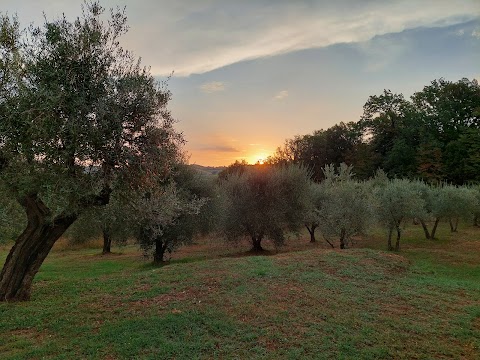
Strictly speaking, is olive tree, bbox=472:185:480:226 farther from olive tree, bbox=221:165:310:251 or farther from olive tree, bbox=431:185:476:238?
olive tree, bbox=221:165:310:251

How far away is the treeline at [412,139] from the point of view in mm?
62625

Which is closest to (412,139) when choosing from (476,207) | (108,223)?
(476,207)

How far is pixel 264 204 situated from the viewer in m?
30.0

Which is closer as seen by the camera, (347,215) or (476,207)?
(347,215)

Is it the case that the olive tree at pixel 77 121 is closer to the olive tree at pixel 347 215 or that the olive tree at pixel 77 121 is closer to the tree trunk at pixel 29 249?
the tree trunk at pixel 29 249

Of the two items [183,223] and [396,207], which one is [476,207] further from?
[183,223]

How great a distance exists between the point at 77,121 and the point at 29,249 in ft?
19.1

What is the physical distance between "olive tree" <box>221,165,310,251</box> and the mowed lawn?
11318 mm

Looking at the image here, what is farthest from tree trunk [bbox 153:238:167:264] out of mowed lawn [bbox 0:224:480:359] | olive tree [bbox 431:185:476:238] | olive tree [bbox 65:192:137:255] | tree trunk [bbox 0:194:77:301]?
olive tree [bbox 431:185:476:238]

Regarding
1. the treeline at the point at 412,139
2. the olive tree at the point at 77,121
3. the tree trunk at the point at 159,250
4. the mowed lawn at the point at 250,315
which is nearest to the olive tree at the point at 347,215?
the mowed lawn at the point at 250,315

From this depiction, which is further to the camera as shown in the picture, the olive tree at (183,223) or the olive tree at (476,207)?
the olive tree at (476,207)

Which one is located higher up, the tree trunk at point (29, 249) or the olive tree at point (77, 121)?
the olive tree at point (77, 121)

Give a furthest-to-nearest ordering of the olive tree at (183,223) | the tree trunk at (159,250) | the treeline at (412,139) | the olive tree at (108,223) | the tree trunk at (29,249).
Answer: the treeline at (412,139), the tree trunk at (159,250), the olive tree at (183,223), the olive tree at (108,223), the tree trunk at (29,249)

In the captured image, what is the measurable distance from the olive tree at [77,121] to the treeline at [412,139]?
44.7 meters
